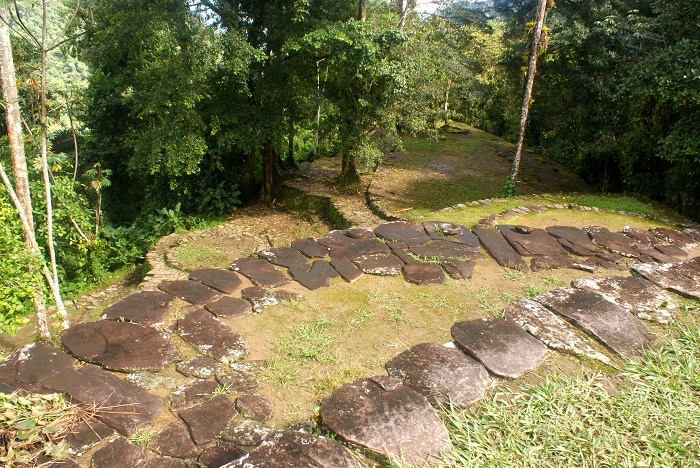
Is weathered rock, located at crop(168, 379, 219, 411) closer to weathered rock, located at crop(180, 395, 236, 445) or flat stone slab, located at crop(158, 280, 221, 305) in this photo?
weathered rock, located at crop(180, 395, 236, 445)

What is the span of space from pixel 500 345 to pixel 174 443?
1.63 m

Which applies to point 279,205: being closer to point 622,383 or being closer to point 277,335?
point 277,335

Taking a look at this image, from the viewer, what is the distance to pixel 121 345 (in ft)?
7.63

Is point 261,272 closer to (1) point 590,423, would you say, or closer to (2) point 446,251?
(2) point 446,251

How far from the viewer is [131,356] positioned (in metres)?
2.26

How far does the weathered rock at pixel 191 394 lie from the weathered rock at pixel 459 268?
76.2 inches

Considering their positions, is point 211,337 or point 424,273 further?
point 424,273

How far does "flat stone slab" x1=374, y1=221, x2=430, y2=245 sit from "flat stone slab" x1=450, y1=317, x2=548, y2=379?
1.36 m

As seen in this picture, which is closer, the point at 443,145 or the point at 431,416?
the point at 431,416

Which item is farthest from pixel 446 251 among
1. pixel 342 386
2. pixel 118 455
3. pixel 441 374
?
pixel 118 455

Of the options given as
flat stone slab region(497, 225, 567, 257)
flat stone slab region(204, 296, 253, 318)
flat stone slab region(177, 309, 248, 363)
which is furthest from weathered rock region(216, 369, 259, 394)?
flat stone slab region(497, 225, 567, 257)

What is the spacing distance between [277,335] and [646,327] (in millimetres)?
2144

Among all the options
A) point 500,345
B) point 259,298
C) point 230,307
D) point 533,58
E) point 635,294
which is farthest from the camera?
point 533,58

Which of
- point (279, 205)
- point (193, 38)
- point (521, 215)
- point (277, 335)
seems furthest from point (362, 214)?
point (277, 335)
